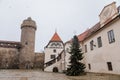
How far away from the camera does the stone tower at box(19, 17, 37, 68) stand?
42.5 metres

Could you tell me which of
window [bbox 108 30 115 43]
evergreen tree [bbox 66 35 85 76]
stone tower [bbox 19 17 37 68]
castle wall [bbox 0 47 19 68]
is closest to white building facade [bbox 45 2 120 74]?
window [bbox 108 30 115 43]

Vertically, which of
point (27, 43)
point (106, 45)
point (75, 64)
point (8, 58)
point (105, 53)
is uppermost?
point (27, 43)

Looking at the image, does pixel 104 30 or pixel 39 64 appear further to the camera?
pixel 39 64

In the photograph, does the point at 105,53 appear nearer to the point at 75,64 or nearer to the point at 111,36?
the point at 111,36

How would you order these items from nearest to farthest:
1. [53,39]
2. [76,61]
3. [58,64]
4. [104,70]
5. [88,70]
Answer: [104,70] < [76,61] < [88,70] < [58,64] < [53,39]

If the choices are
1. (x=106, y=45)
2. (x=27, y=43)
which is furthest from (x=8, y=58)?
(x=106, y=45)

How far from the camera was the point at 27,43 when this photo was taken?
4431 centimetres

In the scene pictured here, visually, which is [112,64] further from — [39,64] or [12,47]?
[12,47]

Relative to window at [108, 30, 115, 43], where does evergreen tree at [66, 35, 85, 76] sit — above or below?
below

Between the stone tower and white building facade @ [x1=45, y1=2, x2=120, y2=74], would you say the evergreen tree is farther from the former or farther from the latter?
the stone tower

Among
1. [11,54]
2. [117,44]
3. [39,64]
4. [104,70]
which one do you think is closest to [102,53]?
[104,70]

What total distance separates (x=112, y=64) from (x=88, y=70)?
637cm

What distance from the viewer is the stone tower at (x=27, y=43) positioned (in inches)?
1672

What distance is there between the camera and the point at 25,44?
145 feet
